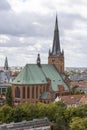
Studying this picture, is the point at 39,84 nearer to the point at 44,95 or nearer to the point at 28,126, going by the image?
the point at 44,95

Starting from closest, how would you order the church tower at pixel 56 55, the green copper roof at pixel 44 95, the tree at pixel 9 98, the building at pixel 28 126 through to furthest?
the building at pixel 28 126, the tree at pixel 9 98, the green copper roof at pixel 44 95, the church tower at pixel 56 55

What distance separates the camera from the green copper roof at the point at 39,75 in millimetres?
119812

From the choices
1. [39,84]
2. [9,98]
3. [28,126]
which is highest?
[39,84]

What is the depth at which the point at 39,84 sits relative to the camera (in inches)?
4749

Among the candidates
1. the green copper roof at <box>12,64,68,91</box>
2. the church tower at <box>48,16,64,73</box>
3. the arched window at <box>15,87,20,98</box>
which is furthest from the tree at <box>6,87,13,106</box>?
the church tower at <box>48,16,64,73</box>

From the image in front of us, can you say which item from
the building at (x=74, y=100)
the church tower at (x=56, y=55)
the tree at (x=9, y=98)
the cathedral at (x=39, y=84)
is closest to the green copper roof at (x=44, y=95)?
the cathedral at (x=39, y=84)

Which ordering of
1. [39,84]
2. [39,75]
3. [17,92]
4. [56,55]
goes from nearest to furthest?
[17,92]
[39,84]
[39,75]
[56,55]

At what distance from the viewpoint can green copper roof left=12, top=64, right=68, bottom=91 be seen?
120m

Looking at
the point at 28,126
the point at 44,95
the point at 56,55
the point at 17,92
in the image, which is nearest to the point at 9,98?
the point at 17,92

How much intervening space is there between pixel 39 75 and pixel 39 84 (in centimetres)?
338

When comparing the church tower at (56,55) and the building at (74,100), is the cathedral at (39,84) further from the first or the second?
the building at (74,100)

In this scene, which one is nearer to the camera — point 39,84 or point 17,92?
point 17,92

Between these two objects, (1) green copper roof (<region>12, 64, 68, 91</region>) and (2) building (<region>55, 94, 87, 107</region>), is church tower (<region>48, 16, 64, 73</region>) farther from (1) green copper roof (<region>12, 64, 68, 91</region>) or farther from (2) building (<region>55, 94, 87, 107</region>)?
(2) building (<region>55, 94, 87, 107</region>)

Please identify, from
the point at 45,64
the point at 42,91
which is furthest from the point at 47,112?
the point at 45,64
